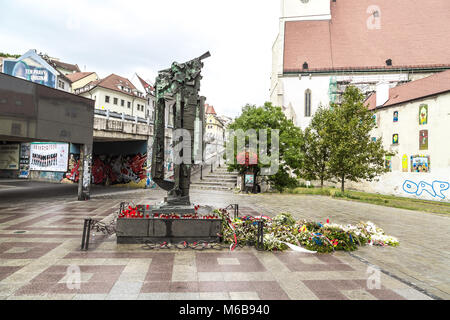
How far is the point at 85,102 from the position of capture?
13.1 meters

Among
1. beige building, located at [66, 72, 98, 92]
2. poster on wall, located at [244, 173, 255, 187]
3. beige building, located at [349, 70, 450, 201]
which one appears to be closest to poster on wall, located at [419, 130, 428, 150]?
beige building, located at [349, 70, 450, 201]

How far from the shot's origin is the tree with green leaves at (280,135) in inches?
770

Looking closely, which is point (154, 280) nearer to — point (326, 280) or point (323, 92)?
point (326, 280)

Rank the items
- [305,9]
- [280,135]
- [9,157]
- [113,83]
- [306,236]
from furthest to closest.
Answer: [113,83], [305,9], [9,157], [280,135], [306,236]

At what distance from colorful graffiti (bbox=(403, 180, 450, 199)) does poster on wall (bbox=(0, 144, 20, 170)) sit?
132 ft

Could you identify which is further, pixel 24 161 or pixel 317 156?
pixel 24 161

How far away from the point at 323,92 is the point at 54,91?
36368 millimetres

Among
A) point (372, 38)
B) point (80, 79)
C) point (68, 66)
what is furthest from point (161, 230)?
point (68, 66)

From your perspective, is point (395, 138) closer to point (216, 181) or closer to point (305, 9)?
point (216, 181)

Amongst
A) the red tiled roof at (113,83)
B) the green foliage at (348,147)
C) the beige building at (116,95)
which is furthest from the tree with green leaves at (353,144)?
the red tiled roof at (113,83)

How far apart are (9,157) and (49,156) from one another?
20.9 ft

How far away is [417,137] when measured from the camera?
2475 centimetres
